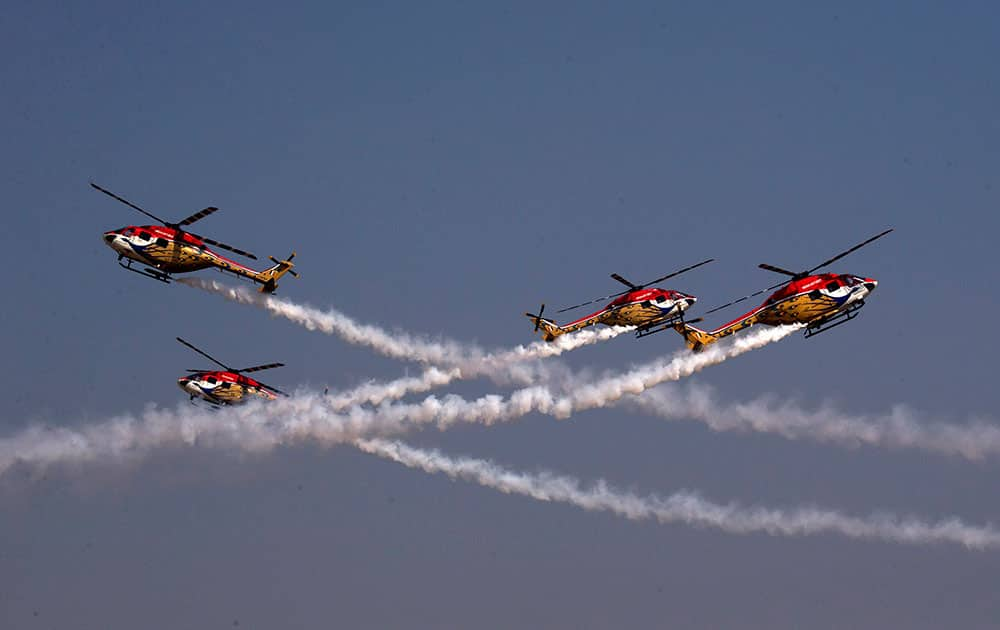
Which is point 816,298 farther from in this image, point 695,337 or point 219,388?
point 219,388

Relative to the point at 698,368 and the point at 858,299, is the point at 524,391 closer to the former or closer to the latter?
the point at 698,368

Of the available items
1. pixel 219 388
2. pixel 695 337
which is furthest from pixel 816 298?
pixel 219 388

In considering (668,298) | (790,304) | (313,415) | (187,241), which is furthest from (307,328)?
(790,304)

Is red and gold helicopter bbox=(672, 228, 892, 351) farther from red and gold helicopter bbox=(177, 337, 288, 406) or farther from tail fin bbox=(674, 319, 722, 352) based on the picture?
red and gold helicopter bbox=(177, 337, 288, 406)

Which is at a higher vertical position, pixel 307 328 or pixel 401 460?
pixel 307 328

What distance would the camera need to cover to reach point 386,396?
96250mm

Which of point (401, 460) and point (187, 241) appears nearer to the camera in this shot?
point (187, 241)

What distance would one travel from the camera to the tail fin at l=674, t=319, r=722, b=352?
300 feet

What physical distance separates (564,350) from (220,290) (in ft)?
76.5

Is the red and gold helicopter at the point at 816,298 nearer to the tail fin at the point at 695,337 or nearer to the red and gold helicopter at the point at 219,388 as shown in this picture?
the tail fin at the point at 695,337

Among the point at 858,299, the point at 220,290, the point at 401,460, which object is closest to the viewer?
the point at 858,299

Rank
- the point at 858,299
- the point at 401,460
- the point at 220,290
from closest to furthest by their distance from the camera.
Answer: the point at 858,299 → the point at 220,290 → the point at 401,460

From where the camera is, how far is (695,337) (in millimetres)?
92062

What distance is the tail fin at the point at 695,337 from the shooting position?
91500 mm
